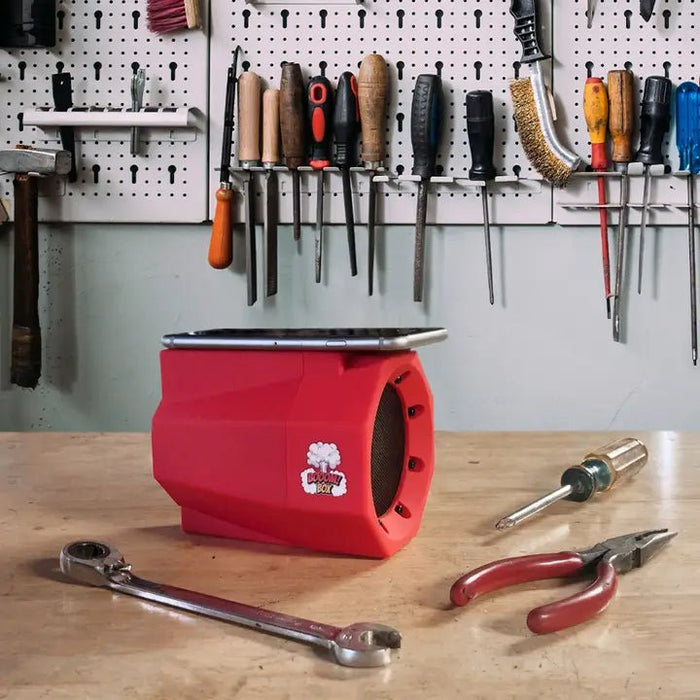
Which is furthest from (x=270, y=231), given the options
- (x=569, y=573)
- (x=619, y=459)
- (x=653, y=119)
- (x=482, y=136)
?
(x=569, y=573)

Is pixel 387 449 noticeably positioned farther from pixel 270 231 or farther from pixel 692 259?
pixel 692 259

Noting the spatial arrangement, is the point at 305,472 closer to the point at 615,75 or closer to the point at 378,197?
the point at 378,197

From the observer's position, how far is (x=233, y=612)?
548 mm

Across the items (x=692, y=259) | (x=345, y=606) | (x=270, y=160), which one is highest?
(x=270, y=160)

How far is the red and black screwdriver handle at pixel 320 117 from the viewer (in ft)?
5.82

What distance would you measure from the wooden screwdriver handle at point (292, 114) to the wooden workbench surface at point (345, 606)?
98 cm

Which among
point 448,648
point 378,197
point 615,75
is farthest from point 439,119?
point 448,648

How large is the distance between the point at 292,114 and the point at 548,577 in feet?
4.39

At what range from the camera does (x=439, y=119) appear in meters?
1.78

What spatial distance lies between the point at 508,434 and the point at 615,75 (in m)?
0.94

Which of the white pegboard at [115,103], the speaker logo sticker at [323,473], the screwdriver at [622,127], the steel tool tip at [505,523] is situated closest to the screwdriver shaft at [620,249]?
the screwdriver at [622,127]

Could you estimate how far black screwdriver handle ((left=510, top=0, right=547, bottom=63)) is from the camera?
1759mm

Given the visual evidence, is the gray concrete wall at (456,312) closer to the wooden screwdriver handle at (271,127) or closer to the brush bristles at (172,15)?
the wooden screwdriver handle at (271,127)

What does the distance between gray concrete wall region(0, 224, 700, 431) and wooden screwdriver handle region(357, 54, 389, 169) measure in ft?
0.57
